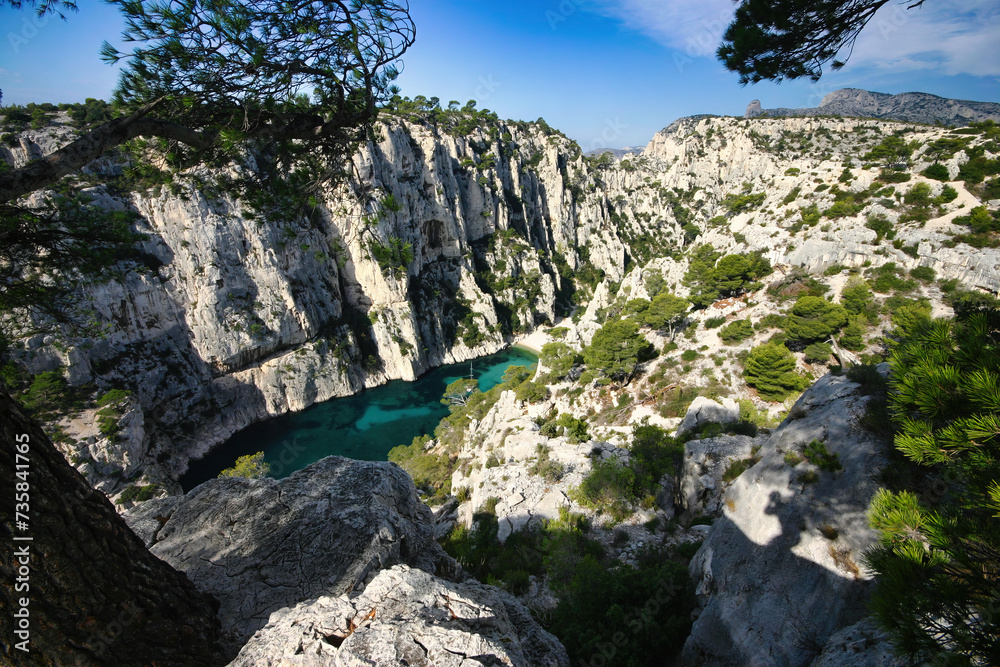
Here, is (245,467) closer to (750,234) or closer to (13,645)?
(13,645)

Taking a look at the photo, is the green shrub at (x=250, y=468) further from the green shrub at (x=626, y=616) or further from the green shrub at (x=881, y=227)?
the green shrub at (x=881, y=227)

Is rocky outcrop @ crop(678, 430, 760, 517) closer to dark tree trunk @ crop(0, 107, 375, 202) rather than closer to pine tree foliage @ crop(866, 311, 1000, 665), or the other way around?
pine tree foliage @ crop(866, 311, 1000, 665)

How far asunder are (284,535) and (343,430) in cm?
2962

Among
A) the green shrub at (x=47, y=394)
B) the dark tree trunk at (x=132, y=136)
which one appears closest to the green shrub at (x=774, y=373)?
the dark tree trunk at (x=132, y=136)

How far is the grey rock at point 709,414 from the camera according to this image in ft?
40.4

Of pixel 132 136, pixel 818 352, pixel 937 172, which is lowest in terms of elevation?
pixel 818 352

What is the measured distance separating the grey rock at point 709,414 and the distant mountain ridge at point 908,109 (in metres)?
84.1

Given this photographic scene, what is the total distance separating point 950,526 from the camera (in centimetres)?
184

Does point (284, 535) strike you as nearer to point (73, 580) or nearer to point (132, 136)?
point (73, 580)

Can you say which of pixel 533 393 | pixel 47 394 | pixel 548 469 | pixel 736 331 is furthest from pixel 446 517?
pixel 47 394

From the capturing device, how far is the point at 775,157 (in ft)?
183

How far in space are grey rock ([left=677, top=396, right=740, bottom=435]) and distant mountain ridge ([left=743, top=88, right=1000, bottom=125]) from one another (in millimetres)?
84111

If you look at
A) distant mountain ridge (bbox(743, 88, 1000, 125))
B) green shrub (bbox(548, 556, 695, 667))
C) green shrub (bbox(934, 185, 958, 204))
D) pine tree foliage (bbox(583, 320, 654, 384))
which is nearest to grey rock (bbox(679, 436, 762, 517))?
green shrub (bbox(548, 556, 695, 667))

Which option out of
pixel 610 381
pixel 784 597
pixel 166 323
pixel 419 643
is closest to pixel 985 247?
pixel 610 381
